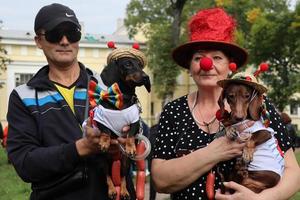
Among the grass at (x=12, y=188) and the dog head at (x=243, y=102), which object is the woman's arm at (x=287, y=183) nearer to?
the dog head at (x=243, y=102)

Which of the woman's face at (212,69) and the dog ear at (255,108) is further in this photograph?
the woman's face at (212,69)

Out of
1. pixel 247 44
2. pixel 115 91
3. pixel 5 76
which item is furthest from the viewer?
pixel 5 76

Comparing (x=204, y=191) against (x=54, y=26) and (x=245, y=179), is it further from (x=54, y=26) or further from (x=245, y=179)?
(x=54, y=26)

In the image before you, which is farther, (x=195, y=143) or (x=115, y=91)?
(x=195, y=143)

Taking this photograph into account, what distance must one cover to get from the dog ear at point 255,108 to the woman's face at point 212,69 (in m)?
0.39

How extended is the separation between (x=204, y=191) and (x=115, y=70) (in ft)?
3.09

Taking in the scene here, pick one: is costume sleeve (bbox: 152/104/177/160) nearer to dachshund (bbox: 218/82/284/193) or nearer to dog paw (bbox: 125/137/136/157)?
dachshund (bbox: 218/82/284/193)

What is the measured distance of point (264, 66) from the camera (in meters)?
3.27

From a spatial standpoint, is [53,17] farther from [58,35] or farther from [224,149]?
[224,149]

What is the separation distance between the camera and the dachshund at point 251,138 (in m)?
2.86

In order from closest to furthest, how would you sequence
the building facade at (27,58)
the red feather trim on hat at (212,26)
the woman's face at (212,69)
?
the woman's face at (212,69) → the red feather trim on hat at (212,26) → the building facade at (27,58)

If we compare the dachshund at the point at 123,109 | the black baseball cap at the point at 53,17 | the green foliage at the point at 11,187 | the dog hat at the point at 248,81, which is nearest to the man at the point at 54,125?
the black baseball cap at the point at 53,17

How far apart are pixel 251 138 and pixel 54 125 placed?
1120mm

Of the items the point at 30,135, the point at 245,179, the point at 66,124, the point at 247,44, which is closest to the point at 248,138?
the point at 245,179
